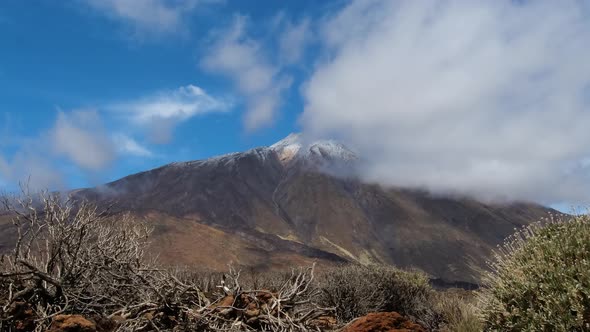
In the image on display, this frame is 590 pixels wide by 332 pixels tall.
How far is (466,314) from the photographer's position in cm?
945

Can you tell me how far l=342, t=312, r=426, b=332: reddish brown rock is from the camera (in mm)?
6109

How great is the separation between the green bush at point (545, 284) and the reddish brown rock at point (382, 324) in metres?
1.13

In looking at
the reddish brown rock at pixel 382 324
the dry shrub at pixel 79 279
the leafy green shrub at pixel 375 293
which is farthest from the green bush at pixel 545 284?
the leafy green shrub at pixel 375 293

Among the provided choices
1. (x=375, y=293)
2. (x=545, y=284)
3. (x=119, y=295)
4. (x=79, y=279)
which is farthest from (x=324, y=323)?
(x=375, y=293)

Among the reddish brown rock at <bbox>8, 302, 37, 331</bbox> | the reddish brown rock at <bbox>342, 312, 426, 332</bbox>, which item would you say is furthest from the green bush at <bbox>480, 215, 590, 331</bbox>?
the reddish brown rock at <bbox>8, 302, 37, 331</bbox>

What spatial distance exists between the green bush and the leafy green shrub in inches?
202

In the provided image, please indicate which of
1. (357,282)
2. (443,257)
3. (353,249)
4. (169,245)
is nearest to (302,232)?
(353,249)

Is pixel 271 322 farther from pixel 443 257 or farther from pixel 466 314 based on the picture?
pixel 443 257

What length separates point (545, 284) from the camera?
17.1ft

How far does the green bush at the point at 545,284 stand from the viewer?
15.7 feet

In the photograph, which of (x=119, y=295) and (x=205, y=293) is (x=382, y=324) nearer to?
(x=205, y=293)

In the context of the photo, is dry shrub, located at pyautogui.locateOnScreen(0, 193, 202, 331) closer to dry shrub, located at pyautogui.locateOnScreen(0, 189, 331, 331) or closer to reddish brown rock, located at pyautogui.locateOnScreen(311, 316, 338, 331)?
dry shrub, located at pyautogui.locateOnScreen(0, 189, 331, 331)

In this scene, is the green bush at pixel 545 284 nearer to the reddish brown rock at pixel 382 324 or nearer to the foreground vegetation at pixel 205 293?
the foreground vegetation at pixel 205 293

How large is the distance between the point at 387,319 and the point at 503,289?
155 cm
